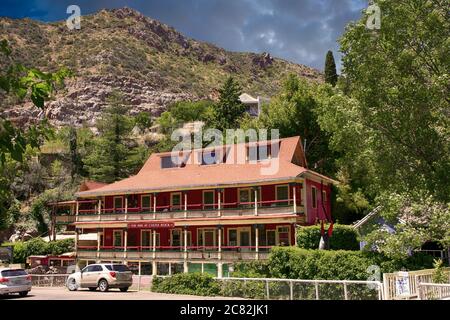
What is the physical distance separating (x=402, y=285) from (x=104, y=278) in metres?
15.2

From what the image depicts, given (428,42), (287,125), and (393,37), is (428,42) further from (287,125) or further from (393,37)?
(287,125)

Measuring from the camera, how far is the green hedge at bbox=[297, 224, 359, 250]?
32.8 meters

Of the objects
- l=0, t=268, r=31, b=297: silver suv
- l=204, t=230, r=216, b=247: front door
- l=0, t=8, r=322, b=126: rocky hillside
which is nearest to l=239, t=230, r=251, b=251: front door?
l=204, t=230, r=216, b=247: front door

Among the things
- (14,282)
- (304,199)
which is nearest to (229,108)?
(304,199)

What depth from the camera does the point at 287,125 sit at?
174 ft

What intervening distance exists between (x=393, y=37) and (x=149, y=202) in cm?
2891

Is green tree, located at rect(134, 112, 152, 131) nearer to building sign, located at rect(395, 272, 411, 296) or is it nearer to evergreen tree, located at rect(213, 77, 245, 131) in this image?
evergreen tree, located at rect(213, 77, 245, 131)

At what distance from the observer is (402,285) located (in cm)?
1767

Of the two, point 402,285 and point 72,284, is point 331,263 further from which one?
point 72,284

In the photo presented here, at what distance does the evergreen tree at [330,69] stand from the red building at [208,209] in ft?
86.1

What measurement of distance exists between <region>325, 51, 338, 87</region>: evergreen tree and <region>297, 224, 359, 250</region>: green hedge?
117ft

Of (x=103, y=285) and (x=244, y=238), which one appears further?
(x=244, y=238)
